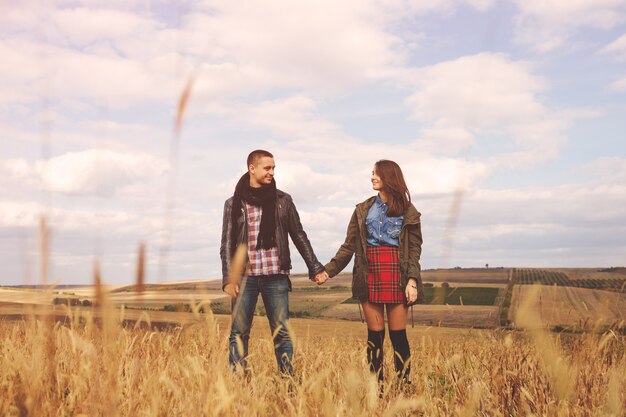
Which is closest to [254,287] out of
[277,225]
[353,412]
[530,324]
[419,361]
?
[277,225]

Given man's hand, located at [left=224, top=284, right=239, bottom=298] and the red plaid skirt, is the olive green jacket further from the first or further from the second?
man's hand, located at [left=224, top=284, right=239, bottom=298]

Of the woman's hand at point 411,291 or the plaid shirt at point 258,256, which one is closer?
the woman's hand at point 411,291

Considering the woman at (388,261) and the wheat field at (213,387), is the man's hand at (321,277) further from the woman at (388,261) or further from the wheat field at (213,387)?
the wheat field at (213,387)

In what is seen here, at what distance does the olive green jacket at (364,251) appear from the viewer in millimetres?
4812

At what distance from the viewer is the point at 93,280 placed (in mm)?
1431

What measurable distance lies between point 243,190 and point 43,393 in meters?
2.81

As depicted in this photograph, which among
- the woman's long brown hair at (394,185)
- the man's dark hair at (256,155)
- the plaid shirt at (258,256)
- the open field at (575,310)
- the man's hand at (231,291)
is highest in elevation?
the man's dark hair at (256,155)

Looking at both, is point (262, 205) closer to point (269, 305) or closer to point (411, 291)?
point (269, 305)

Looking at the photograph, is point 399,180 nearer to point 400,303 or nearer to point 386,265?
point 386,265

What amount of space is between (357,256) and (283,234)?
2.21 ft

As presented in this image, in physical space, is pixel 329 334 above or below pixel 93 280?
below

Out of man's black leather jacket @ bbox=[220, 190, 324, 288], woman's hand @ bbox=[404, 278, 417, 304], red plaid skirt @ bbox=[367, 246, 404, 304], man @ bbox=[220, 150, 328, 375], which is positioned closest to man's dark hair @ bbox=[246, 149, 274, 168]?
man @ bbox=[220, 150, 328, 375]

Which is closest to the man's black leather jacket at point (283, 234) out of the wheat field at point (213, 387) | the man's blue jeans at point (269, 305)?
the man's blue jeans at point (269, 305)

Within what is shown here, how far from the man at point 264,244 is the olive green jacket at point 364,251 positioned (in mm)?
238
